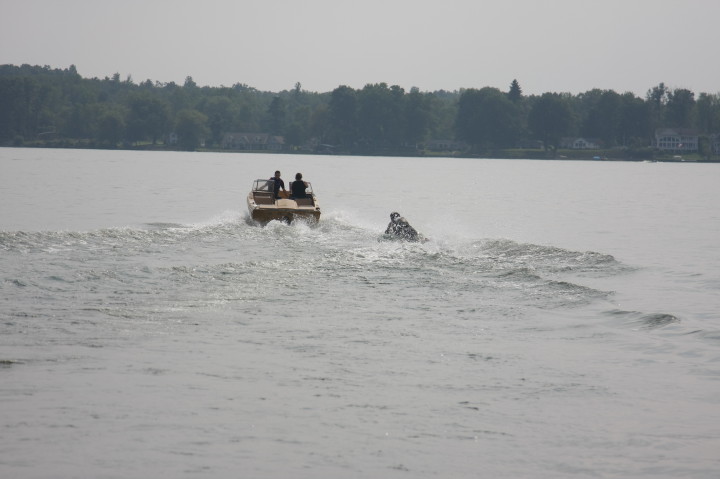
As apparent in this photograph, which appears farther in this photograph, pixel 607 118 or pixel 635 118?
pixel 607 118

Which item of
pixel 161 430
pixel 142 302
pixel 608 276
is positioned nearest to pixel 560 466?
pixel 161 430

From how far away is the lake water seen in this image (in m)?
8.37

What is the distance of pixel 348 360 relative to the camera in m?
11.6

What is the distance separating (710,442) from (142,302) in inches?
372

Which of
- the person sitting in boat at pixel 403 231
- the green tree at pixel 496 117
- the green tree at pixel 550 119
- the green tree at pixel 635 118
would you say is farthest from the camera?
the green tree at pixel 635 118

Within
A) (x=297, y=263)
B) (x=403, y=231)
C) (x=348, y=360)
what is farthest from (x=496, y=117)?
(x=348, y=360)

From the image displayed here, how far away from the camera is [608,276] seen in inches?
839

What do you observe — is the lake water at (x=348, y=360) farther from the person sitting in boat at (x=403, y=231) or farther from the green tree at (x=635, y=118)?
the green tree at (x=635, y=118)

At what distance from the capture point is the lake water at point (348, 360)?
837 centimetres

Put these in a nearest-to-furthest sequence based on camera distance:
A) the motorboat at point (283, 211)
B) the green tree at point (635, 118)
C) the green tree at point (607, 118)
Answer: the motorboat at point (283, 211) < the green tree at point (635, 118) < the green tree at point (607, 118)

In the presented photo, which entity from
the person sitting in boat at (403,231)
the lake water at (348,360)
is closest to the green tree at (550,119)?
the person sitting in boat at (403,231)

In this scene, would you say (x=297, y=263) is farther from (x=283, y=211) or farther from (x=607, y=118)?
(x=607, y=118)

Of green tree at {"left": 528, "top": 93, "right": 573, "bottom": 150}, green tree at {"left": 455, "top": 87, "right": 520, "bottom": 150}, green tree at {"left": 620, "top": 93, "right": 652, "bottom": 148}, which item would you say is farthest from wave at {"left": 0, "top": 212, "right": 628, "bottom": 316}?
green tree at {"left": 620, "top": 93, "right": 652, "bottom": 148}

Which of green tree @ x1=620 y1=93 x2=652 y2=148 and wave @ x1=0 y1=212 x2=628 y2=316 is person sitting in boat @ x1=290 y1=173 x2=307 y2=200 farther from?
green tree @ x1=620 y1=93 x2=652 y2=148
